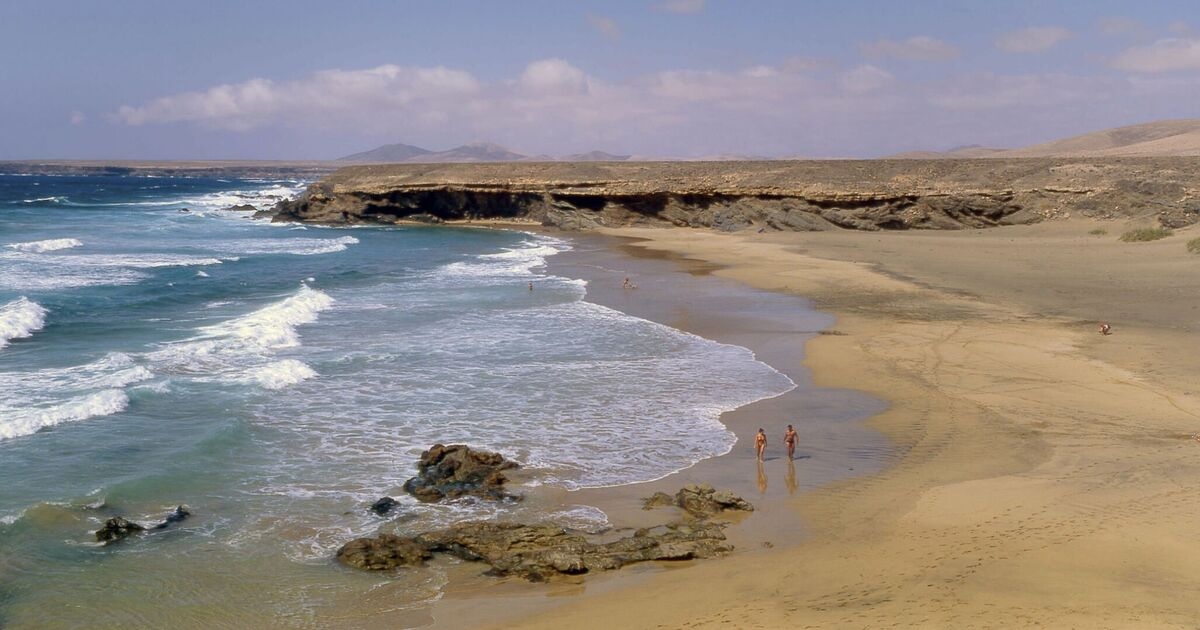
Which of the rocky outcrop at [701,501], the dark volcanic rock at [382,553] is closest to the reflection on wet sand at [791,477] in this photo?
the rocky outcrop at [701,501]

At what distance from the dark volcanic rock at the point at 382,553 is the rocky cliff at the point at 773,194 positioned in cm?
4067

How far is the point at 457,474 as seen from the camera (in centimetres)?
1288

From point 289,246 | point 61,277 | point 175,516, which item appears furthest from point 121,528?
point 289,246

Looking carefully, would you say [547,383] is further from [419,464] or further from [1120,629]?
[1120,629]

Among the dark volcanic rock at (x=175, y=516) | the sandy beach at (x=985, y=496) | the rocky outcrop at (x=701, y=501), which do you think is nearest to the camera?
the sandy beach at (x=985, y=496)

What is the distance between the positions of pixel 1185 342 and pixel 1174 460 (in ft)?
28.6

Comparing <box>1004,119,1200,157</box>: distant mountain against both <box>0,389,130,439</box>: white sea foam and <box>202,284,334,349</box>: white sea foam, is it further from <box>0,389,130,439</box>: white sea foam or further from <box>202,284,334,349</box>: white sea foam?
<box>0,389,130,439</box>: white sea foam

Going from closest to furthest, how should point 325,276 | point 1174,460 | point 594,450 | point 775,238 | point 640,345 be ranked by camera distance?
point 1174,460, point 594,450, point 640,345, point 325,276, point 775,238

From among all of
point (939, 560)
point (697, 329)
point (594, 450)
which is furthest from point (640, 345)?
point (939, 560)

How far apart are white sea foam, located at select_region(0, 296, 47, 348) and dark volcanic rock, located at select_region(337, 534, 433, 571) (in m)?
15.1

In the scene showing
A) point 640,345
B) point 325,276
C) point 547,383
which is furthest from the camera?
point 325,276

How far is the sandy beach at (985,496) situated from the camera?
346 inches

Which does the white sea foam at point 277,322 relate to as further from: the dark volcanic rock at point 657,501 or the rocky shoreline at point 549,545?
the dark volcanic rock at point 657,501

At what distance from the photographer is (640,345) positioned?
2219 cm
